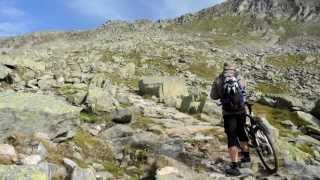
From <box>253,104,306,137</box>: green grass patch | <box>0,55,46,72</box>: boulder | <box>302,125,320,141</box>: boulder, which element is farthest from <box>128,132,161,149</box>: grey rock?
<box>0,55,46,72</box>: boulder

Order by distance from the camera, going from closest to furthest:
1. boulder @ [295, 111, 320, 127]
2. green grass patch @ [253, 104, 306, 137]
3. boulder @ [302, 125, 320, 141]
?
1. boulder @ [302, 125, 320, 141]
2. green grass patch @ [253, 104, 306, 137]
3. boulder @ [295, 111, 320, 127]

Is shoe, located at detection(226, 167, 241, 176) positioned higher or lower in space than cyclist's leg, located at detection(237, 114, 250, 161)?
lower

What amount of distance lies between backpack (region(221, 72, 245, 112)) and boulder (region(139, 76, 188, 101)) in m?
15.3

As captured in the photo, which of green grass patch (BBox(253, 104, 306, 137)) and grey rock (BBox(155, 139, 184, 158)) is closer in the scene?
grey rock (BBox(155, 139, 184, 158))

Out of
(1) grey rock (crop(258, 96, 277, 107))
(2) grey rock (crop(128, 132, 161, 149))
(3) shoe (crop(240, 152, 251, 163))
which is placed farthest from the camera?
(1) grey rock (crop(258, 96, 277, 107))

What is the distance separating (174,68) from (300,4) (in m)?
129

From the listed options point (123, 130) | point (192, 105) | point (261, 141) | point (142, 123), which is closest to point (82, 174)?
point (261, 141)

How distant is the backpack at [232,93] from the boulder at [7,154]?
19.2 ft

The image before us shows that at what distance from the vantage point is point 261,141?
1565 cm

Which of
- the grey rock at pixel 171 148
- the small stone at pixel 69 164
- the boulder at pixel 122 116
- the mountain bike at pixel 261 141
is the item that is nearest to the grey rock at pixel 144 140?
the grey rock at pixel 171 148

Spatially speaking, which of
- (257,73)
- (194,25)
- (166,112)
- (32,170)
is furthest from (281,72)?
(194,25)

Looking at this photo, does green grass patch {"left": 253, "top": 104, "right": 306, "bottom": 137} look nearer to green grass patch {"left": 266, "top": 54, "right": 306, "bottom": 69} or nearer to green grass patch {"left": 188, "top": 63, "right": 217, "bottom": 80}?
green grass patch {"left": 188, "top": 63, "right": 217, "bottom": 80}

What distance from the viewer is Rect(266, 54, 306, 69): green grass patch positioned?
363ft

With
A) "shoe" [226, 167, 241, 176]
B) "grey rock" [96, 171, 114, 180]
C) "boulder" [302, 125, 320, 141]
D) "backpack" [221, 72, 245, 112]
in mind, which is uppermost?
"backpack" [221, 72, 245, 112]
